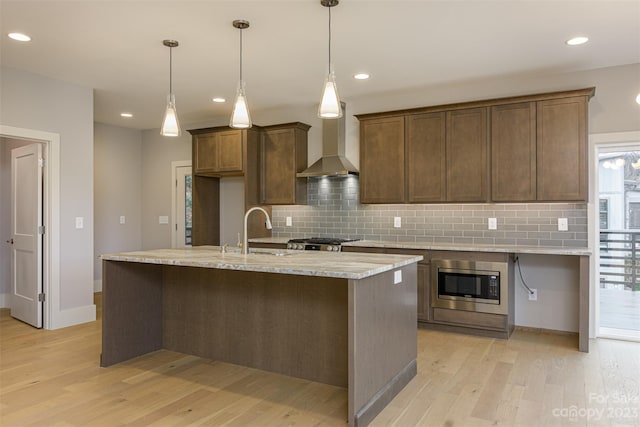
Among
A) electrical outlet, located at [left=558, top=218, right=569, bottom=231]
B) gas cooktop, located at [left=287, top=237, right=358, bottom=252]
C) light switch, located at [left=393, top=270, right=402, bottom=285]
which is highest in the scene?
electrical outlet, located at [left=558, top=218, right=569, bottom=231]

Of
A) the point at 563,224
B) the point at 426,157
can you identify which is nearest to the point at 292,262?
the point at 426,157

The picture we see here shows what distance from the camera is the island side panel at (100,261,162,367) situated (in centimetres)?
355

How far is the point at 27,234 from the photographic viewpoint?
5004mm

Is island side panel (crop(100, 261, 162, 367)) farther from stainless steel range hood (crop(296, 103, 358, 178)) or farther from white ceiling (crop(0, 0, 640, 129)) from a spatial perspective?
stainless steel range hood (crop(296, 103, 358, 178))

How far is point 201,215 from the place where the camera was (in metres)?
6.52

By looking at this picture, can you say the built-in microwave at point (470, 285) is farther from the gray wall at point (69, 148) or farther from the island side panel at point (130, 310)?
the gray wall at point (69, 148)

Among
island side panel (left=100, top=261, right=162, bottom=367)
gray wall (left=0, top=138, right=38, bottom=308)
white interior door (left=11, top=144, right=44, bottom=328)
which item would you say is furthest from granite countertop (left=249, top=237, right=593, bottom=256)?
gray wall (left=0, top=138, right=38, bottom=308)

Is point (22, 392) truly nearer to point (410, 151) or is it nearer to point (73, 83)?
point (73, 83)

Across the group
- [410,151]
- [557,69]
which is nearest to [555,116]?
[557,69]

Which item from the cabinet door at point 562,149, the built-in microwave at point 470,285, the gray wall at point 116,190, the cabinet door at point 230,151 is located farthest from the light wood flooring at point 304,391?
the gray wall at point 116,190

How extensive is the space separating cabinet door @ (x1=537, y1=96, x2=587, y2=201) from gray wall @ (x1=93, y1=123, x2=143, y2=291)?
20.3 feet

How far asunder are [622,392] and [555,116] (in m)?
2.54

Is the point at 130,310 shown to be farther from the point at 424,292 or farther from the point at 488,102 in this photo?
the point at 488,102

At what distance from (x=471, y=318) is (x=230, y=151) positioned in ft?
12.1
